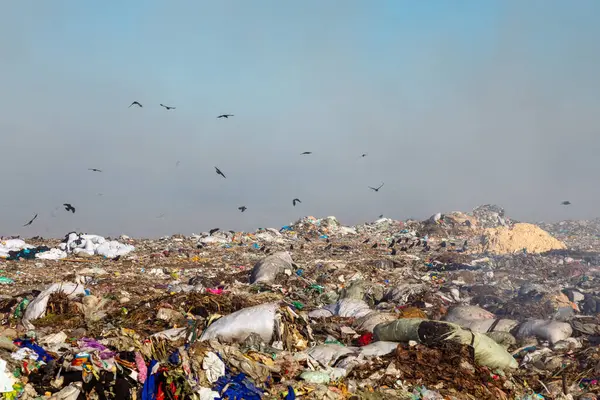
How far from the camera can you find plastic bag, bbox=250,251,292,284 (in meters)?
8.43

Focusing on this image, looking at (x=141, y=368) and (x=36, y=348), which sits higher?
(x=141, y=368)

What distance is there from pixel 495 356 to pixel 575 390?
2.38 ft

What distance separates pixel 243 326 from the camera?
4.35 m

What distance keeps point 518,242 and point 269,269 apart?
9.01 metres

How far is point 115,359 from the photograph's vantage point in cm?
346

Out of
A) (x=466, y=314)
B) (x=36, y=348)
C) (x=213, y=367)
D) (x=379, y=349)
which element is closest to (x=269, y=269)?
(x=466, y=314)

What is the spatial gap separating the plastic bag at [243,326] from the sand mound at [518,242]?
11120 millimetres

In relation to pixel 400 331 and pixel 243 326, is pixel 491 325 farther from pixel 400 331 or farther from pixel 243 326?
pixel 243 326

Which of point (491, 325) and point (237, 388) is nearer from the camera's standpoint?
point (237, 388)

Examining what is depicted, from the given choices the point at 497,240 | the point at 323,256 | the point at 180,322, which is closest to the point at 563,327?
the point at 180,322

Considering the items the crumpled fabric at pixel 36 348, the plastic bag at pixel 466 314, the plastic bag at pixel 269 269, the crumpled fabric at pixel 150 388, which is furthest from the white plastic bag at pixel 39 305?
the plastic bag at pixel 466 314

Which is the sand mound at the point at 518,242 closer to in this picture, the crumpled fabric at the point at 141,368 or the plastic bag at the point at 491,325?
the plastic bag at the point at 491,325

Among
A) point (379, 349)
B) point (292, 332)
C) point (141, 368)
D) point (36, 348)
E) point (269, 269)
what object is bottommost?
point (269, 269)

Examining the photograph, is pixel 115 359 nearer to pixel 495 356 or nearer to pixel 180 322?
pixel 180 322
